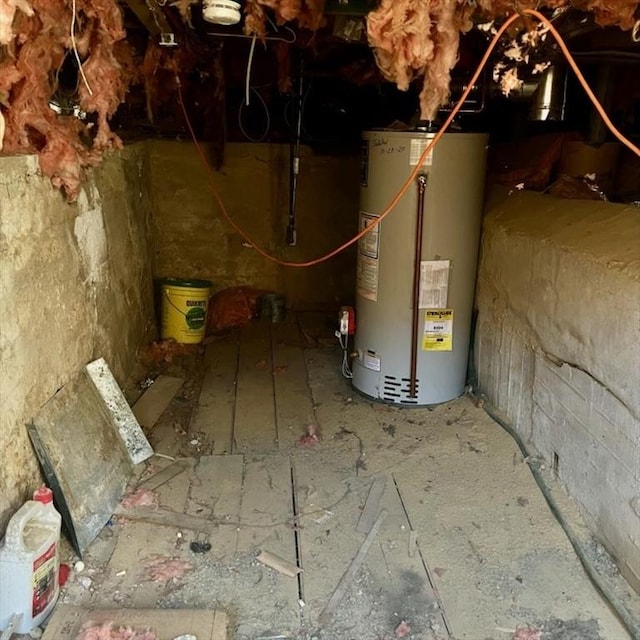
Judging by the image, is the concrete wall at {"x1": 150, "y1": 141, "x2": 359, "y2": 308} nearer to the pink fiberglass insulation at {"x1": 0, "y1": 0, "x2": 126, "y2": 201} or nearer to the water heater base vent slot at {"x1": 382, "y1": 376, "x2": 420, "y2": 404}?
the water heater base vent slot at {"x1": 382, "y1": 376, "x2": 420, "y2": 404}

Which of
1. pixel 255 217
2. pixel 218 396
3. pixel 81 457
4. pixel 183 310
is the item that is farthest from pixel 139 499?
pixel 255 217

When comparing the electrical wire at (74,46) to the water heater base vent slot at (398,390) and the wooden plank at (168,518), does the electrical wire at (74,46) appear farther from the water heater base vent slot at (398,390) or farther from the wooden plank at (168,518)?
the water heater base vent slot at (398,390)

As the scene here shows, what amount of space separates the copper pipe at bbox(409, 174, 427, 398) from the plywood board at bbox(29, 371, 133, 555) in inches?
49.9

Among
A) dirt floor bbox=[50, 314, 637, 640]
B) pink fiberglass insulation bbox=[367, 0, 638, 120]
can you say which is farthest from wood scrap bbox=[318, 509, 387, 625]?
pink fiberglass insulation bbox=[367, 0, 638, 120]

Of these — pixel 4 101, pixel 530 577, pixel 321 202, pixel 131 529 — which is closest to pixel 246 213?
pixel 321 202

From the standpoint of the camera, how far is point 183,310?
356 centimetres

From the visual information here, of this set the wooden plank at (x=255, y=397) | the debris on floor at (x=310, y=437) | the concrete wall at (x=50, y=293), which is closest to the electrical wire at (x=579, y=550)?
the debris on floor at (x=310, y=437)

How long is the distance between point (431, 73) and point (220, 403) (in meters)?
1.72

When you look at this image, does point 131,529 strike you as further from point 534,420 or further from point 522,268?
point 522,268

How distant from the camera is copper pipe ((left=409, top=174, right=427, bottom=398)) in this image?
2539 mm

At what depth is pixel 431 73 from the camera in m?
1.92

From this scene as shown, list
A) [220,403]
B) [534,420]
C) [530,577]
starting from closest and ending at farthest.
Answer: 1. [530,577]
2. [534,420]
3. [220,403]

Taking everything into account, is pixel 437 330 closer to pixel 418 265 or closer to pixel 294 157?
pixel 418 265

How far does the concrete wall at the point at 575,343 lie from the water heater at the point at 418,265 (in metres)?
0.15
